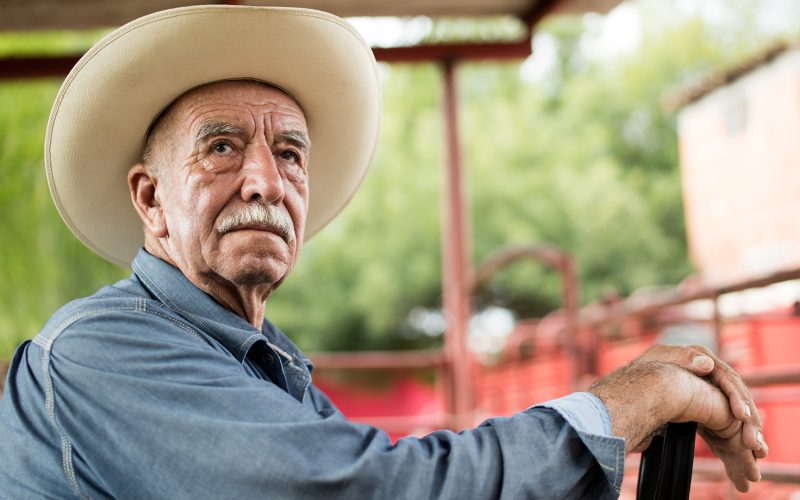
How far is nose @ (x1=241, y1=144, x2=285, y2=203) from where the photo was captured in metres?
1.67

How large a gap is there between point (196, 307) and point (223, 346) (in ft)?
0.35

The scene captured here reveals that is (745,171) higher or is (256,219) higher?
(745,171)

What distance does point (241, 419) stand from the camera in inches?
49.4

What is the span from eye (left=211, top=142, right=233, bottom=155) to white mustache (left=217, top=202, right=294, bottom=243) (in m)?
0.12

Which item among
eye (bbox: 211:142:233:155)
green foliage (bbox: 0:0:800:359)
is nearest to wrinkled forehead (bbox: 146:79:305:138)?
eye (bbox: 211:142:233:155)

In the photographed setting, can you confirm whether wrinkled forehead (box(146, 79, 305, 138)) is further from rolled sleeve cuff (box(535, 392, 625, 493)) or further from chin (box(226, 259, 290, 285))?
rolled sleeve cuff (box(535, 392, 625, 493))

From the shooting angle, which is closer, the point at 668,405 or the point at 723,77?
the point at 668,405

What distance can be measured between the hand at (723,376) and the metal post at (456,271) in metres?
4.21

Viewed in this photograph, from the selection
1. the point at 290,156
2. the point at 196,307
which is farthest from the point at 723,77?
the point at 196,307

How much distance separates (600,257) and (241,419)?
23.3 m

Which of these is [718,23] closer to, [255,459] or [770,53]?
[770,53]

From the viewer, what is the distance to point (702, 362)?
1.46 m

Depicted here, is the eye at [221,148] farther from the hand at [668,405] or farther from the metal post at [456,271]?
the metal post at [456,271]

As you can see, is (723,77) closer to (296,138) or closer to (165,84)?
(296,138)
